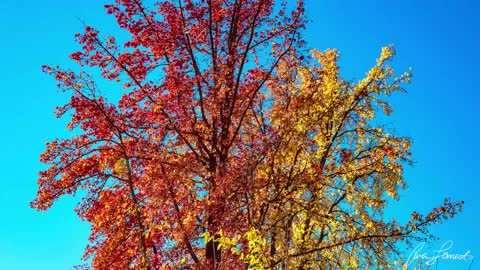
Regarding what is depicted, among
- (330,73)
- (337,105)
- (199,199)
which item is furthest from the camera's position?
(330,73)

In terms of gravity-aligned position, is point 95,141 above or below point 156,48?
below

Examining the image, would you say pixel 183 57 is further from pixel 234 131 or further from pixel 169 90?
pixel 234 131

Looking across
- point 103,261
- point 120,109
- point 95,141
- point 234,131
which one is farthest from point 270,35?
point 103,261

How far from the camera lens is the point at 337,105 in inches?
738

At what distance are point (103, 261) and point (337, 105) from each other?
9.40 m

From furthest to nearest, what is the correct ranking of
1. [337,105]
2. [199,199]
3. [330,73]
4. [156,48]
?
[330,73], [337,105], [156,48], [199,199]

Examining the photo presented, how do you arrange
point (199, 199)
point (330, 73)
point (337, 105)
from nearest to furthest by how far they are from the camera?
1. point (199, 199)
2. point (337, 105)
3. point (330, 73)

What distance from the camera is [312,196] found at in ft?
51.8

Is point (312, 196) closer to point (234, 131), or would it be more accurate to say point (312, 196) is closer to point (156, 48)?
point (234, 131)

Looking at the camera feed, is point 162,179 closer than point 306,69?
Yes

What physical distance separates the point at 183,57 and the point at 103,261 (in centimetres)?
684

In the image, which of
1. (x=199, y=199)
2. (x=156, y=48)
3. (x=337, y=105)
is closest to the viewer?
(x=199, y=199)

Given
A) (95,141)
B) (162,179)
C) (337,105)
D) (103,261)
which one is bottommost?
(103,261)

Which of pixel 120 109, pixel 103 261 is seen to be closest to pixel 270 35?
pixel 120 109
